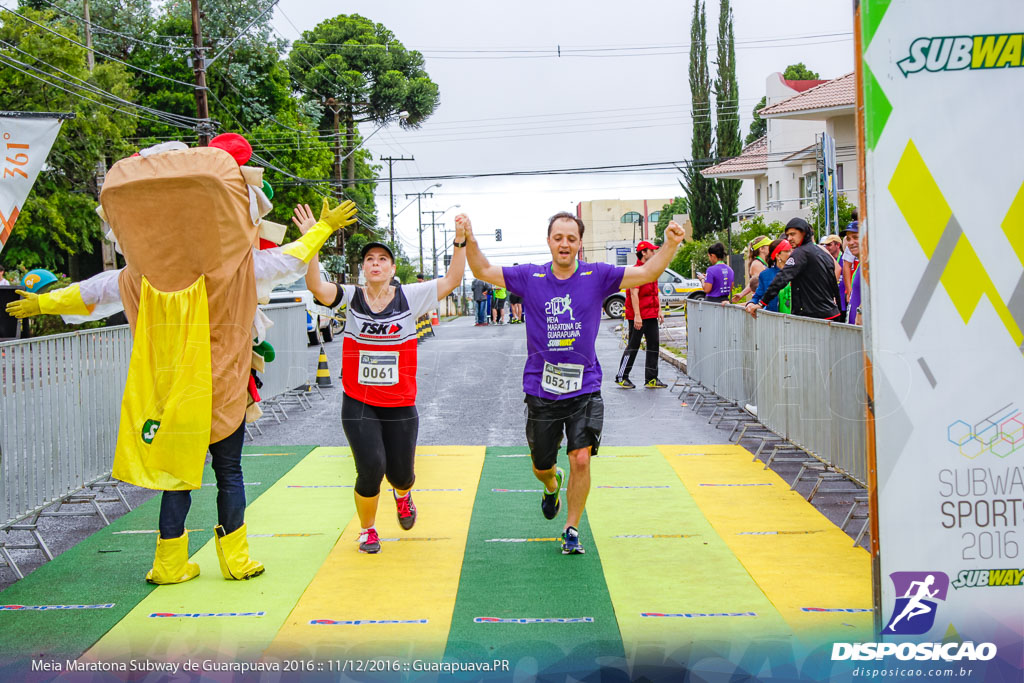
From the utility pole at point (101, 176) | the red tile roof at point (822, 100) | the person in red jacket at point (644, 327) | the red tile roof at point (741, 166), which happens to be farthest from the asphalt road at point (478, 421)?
the red tile roof at point (741, 166)

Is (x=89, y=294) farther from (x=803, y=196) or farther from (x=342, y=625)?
(x=803, y=196)

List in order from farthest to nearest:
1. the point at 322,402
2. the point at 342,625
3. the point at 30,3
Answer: the point at 30,3, the point at 322,402, the point at 342,625

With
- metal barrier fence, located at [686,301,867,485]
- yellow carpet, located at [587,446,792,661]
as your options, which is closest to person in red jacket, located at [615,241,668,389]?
metal barrier fence, located at [686,301,867,485]

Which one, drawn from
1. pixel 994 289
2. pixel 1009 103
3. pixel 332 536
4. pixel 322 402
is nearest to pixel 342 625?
pixel 332 536

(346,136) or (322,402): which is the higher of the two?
(346,136)

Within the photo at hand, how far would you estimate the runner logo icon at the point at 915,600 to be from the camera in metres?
3.50

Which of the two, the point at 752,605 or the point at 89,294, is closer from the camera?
the point at 752,605

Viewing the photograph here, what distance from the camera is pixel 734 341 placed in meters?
11.9

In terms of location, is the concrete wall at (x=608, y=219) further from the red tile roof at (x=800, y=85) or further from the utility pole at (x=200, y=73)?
the utility pole at (x=200, y=73)

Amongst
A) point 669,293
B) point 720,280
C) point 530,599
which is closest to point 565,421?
point 530,599

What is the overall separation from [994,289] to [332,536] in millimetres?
4528

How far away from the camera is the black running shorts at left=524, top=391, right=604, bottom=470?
591 cm

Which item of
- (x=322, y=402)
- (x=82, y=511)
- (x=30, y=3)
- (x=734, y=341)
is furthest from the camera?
(x=30, y=3)

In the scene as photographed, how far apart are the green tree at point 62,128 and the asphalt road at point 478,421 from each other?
11.8m
